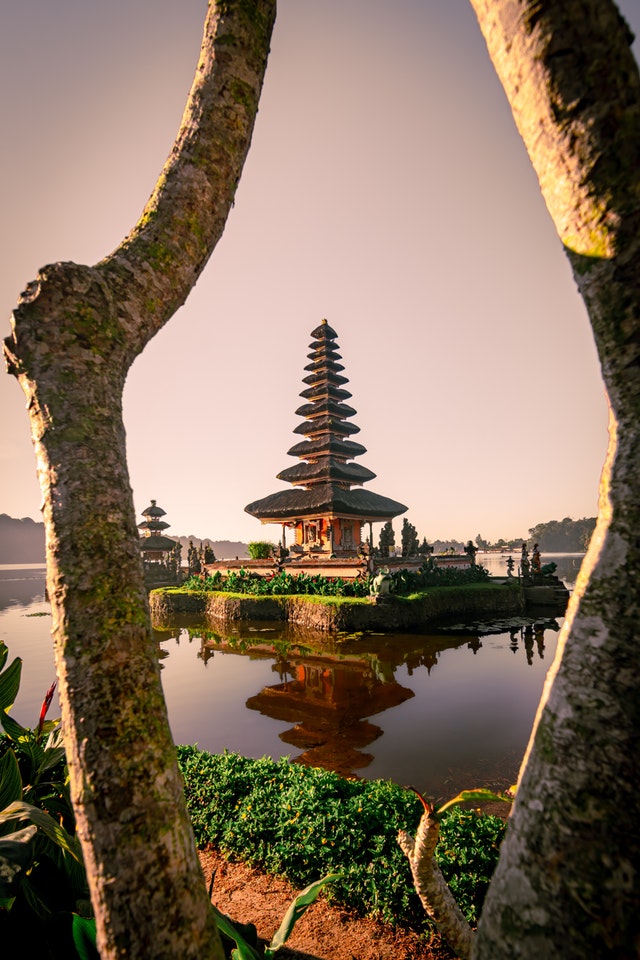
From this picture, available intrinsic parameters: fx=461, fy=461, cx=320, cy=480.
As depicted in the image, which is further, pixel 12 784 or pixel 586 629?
pixel 12 784

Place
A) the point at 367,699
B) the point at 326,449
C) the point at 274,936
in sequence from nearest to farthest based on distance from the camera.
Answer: the point at 274,936 < the point at 367,699 < the point at 326,449

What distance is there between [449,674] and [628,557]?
1202cm

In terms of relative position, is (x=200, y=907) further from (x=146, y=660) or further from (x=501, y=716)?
(x=501, y=716)

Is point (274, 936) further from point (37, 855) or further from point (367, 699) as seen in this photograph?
point (367, 699)

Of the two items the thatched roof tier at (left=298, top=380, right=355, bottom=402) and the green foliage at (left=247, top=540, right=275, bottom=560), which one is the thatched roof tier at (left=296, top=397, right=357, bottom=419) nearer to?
the thatched roof tier at (left=298, top=380, right=355, bottom=402)

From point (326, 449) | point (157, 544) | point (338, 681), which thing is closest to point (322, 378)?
point (326, 449)

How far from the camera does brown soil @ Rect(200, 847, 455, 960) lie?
2920 millimetres

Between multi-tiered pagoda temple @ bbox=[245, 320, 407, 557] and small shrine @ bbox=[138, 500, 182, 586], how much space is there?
39.5 feet

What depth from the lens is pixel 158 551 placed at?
3909cm

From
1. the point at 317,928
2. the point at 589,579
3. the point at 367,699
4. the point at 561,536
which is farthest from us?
the point at 561,536

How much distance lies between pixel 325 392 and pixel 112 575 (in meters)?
31.6

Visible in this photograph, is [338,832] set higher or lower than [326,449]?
lower

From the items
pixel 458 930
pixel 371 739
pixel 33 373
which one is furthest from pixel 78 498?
pixel 371 739

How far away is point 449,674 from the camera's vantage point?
38.3 feet
